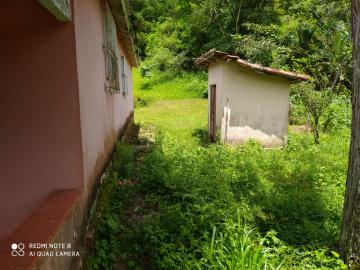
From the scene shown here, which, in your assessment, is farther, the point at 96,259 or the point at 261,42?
the point at 261,42

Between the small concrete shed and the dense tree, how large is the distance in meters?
5.66

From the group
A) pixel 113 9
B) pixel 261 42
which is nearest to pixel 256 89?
pixel 261 42

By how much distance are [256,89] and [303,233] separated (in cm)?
562

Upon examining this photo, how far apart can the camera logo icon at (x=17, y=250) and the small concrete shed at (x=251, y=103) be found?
7523 millimetres

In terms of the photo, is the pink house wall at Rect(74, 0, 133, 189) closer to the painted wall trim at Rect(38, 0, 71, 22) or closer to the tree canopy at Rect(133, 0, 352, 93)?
the painted wall trim at Rect(38, 0, 71, 22)

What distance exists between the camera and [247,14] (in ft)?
68.7

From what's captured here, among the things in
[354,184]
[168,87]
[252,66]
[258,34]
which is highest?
[258,34]

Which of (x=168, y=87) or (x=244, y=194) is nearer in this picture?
(x=244, y=194)

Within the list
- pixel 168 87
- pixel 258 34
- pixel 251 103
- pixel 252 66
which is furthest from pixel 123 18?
pixel 168 87

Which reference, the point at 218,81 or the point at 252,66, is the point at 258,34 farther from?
the point at 252,66

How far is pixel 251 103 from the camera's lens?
352 inches

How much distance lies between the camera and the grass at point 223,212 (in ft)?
10.3

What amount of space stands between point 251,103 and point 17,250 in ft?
25.9

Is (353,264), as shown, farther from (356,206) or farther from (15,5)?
(15,5)
